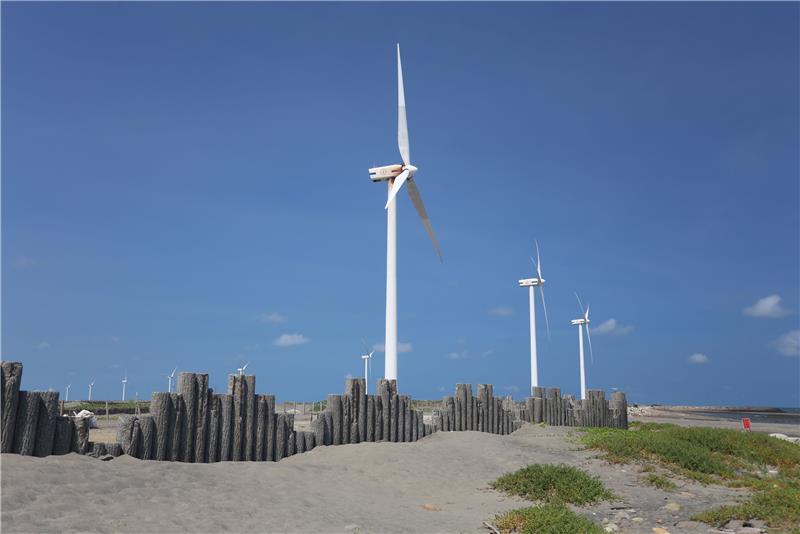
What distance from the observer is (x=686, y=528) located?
1250 cm

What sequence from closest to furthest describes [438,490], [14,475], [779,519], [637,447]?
[14,475]
[779,519]
[438,490]
[637,447]

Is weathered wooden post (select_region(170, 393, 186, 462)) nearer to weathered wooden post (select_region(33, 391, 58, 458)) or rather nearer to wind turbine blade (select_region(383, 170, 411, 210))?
weathered wooden post (select_region(33, 391, 58, 458))

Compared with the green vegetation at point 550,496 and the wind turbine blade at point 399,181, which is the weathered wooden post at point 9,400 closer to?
the green vegetation at point 550,496

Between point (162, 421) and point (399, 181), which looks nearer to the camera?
point (162, 421)

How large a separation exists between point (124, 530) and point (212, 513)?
166 centimetres

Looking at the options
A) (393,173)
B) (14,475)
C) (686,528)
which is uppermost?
(393,173)

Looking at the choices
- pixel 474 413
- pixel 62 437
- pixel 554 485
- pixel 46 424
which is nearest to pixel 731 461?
pixel 554 485

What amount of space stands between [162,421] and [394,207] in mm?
16188

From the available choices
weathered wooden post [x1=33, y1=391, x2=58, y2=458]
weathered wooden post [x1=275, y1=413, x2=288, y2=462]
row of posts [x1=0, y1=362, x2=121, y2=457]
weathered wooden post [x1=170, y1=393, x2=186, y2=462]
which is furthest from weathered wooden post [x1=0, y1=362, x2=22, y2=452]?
weathered wooden post [x1=275, y1=413, x2=288, y2=462]

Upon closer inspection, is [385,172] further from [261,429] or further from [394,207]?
[261,429]

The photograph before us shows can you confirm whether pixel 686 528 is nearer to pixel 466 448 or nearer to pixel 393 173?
pixel 466 448

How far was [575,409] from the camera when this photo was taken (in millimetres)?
35594

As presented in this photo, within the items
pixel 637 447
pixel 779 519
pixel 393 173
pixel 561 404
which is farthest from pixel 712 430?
pixel 393 173

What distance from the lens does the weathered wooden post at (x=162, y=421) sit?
1434 cm
